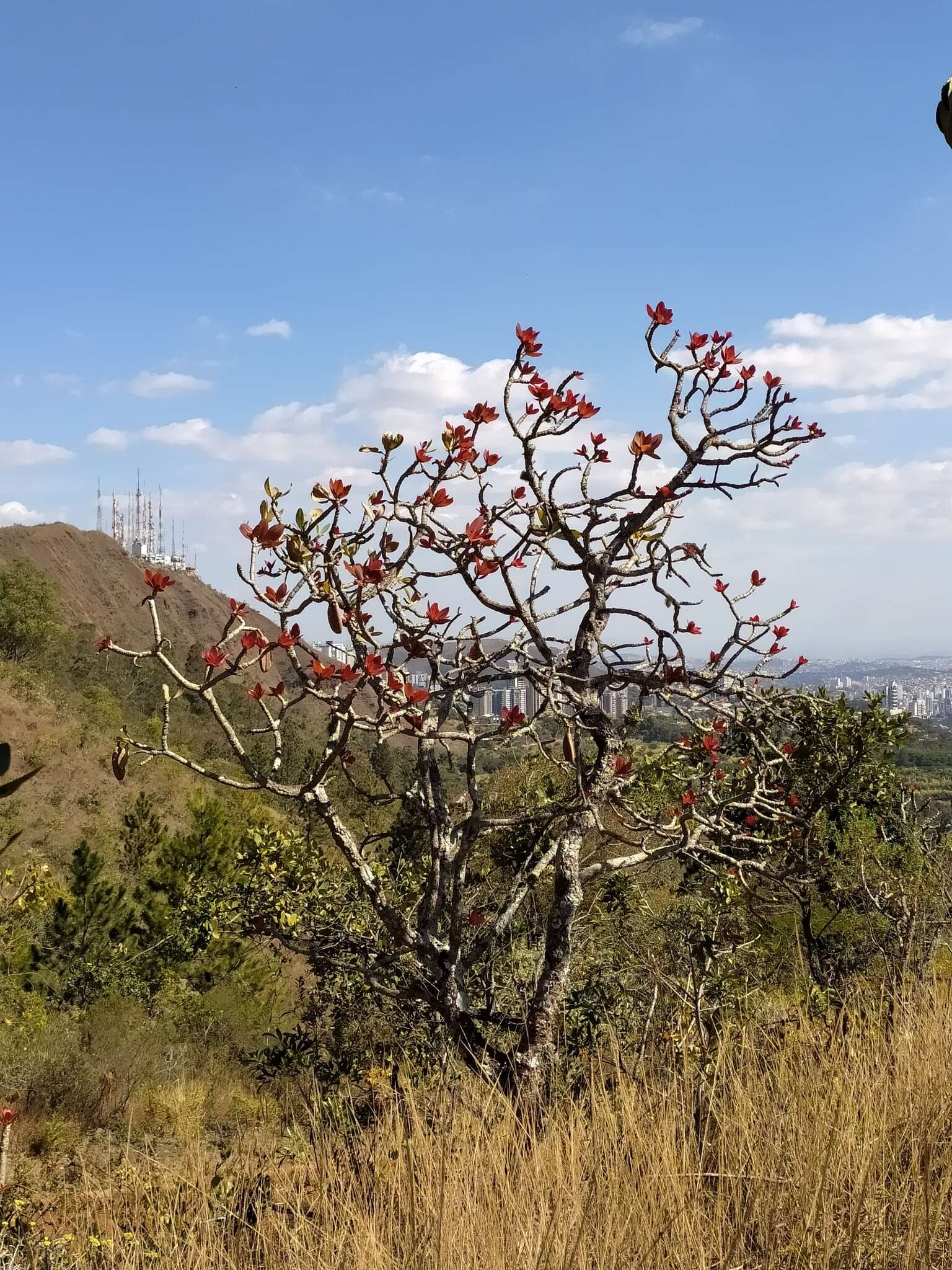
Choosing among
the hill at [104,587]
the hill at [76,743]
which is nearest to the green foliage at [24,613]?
the hill at [76,743]

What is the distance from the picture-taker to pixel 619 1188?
215cm

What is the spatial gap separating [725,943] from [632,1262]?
7.82ft

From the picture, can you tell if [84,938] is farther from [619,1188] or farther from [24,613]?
[24,613]

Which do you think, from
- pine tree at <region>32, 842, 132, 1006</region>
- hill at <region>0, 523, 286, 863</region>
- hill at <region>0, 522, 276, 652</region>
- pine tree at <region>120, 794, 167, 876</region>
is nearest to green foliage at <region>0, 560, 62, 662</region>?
hill at <region>0, 523, 286, 863</region>

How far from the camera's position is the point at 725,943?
414 cm

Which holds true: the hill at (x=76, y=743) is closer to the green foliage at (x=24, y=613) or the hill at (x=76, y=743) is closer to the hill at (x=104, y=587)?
the green foliage at (x=24, y=613)

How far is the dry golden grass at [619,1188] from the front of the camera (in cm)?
193

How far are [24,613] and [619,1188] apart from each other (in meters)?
34.6

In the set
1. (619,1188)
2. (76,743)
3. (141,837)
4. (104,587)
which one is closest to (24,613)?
(76,743)

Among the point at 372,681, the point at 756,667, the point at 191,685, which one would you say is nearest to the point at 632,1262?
the point at 372,681

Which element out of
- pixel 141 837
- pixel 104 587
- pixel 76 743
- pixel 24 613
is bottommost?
pixel 141 837

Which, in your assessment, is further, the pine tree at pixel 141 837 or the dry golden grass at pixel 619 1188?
the pine tree at pixel 141 837

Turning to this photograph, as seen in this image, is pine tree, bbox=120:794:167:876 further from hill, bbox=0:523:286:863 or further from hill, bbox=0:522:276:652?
hill, bbox=0:522:276:652

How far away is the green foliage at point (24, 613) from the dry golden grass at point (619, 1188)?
33059 millimetres
